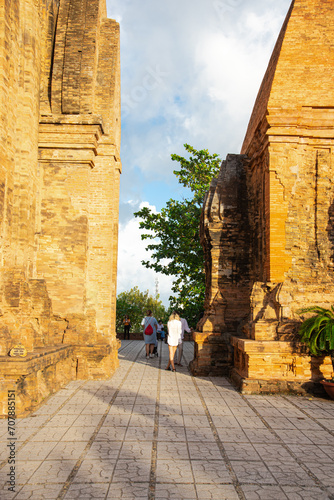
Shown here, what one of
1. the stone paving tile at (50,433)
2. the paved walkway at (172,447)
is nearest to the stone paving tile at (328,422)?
the paved walkway at (172,447)

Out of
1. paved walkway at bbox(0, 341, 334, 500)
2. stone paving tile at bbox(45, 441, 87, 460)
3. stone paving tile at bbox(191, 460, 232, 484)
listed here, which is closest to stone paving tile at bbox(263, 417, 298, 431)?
paved walkway at bbox(0, 341, 334, 500)

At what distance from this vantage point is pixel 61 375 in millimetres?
8734

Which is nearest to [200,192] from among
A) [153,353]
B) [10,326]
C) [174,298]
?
[174,298]

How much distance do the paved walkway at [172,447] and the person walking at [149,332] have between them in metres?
5.24

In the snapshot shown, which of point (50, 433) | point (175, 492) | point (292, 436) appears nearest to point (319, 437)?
point (292, 436)

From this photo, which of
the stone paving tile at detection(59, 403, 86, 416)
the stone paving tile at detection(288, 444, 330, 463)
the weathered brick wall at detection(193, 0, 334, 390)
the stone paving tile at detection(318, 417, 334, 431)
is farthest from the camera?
the weathered brick wall at detection(193, 0, 334, 390)

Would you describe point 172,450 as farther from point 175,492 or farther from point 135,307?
point 135,307

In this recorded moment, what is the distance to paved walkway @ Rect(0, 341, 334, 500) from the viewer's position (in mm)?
3990

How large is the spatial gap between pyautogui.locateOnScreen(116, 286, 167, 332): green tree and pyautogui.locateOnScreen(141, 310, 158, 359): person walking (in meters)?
12.5

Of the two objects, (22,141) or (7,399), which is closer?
(7,399)

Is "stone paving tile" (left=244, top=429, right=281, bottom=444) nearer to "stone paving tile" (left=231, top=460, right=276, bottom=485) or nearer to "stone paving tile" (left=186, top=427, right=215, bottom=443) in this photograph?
"stone paving tile" (left=186, top=427, right=215, bottom=443)

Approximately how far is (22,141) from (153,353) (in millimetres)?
8657

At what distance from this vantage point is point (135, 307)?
2830 centimetres

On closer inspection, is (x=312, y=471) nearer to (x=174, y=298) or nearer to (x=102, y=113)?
(x=102, y=113)
